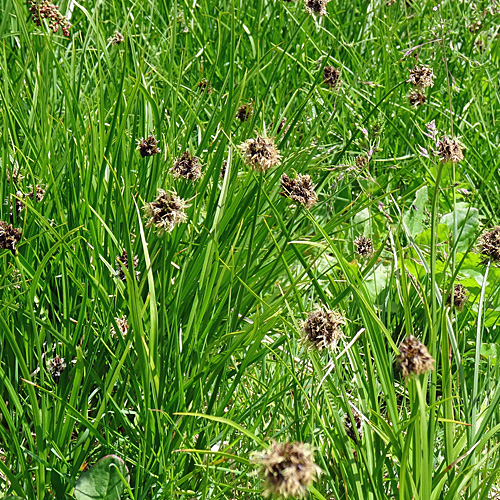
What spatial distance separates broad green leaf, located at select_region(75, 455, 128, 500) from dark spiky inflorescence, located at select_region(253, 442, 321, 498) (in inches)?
22.6

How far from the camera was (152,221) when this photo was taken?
1.39 metres

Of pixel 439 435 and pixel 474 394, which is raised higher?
pixel 474 394

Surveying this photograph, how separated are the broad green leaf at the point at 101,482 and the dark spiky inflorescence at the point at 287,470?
575 mm

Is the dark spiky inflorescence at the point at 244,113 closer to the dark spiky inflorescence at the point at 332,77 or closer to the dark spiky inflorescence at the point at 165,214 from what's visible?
the dark spiky inflorescence at the point at 332,77

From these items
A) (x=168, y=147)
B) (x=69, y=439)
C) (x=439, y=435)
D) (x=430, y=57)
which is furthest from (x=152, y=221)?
(x=430, y=57)

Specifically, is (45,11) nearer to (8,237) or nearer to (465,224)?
(8,237)

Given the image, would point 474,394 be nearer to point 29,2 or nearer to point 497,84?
point 29,2

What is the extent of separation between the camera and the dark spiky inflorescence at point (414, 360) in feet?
3.50

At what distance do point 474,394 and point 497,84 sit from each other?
94.9 inches

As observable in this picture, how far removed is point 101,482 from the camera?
143 cm

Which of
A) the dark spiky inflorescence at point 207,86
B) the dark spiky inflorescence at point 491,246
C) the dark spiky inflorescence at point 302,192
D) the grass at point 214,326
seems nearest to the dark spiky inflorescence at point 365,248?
the grass at point 214,326

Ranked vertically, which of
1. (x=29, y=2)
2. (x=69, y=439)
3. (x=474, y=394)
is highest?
(x=29, y=2)

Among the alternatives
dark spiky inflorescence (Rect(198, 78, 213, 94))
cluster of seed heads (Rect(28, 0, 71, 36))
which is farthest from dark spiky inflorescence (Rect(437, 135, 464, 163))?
cluster of seed heads (Rect(28, 0, 71, 36))

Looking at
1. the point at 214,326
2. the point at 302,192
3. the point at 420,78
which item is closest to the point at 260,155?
the point at 302,192
